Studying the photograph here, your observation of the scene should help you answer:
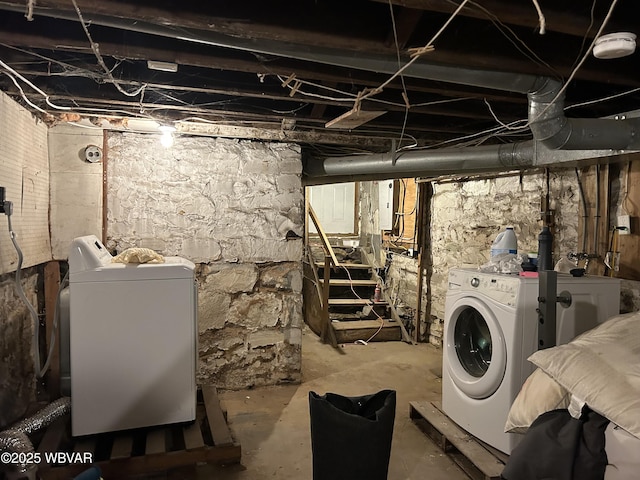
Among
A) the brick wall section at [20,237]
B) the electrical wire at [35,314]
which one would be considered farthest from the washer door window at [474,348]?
the brick wall section at [20,237]

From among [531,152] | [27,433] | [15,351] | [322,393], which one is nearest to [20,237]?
[15,351]

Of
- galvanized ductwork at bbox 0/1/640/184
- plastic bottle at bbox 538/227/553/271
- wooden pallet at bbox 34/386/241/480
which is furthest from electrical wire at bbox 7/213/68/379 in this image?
plastic bottle at bbox 538/227/553/271

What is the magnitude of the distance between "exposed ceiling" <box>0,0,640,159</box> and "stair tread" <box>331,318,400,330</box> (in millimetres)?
2409

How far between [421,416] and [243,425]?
112 centimetres

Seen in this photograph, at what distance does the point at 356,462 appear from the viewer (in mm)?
1860

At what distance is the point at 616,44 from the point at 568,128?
0.66m

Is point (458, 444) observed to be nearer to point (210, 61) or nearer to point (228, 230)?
point (228, 230)

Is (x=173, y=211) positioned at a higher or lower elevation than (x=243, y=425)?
higher

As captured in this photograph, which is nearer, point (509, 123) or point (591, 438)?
point (591, 438)

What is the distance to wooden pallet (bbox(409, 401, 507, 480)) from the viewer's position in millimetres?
2055

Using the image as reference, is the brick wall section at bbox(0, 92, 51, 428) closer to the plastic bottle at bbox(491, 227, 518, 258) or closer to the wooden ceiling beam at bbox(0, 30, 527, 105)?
the wooden ceiling beam at bbox(0, 30, 527, 105)

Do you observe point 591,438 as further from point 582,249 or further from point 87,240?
point 87,240

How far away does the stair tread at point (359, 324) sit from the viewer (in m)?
4.59

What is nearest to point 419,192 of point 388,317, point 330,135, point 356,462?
point 388,317
